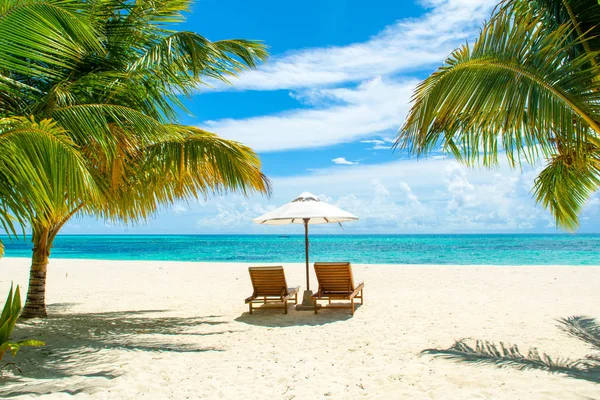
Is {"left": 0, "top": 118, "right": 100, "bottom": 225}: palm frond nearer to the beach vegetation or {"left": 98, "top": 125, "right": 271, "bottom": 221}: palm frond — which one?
the beach vegetation

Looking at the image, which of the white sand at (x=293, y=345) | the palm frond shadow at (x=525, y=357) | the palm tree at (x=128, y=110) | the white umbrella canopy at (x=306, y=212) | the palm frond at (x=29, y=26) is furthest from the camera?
the white umbrella canopy at (x=306, y=212)

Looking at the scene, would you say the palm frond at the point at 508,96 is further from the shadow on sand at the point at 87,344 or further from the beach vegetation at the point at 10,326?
the beach vegetation at the point at 10,326

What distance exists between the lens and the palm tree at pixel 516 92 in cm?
329

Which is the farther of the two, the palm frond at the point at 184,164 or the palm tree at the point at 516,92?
the palm frond at the point at 184,164

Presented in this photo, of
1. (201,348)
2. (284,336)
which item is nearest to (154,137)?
(201,348)

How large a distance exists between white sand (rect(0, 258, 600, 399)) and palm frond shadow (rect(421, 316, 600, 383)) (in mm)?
149

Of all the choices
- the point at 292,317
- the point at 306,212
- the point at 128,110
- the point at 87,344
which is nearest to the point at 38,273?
the point at 87,344

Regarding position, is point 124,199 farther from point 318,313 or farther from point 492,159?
point 492,159

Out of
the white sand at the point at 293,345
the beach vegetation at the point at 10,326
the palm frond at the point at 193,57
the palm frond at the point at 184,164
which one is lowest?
the white sand at the point at 293,345

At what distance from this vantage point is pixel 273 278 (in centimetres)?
693

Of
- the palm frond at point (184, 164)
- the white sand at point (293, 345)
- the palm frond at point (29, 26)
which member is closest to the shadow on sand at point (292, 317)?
the white sand at point (293, 345)

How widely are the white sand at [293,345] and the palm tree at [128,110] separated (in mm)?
1392

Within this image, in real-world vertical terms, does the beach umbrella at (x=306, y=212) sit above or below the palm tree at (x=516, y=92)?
below

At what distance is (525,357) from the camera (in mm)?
4227
